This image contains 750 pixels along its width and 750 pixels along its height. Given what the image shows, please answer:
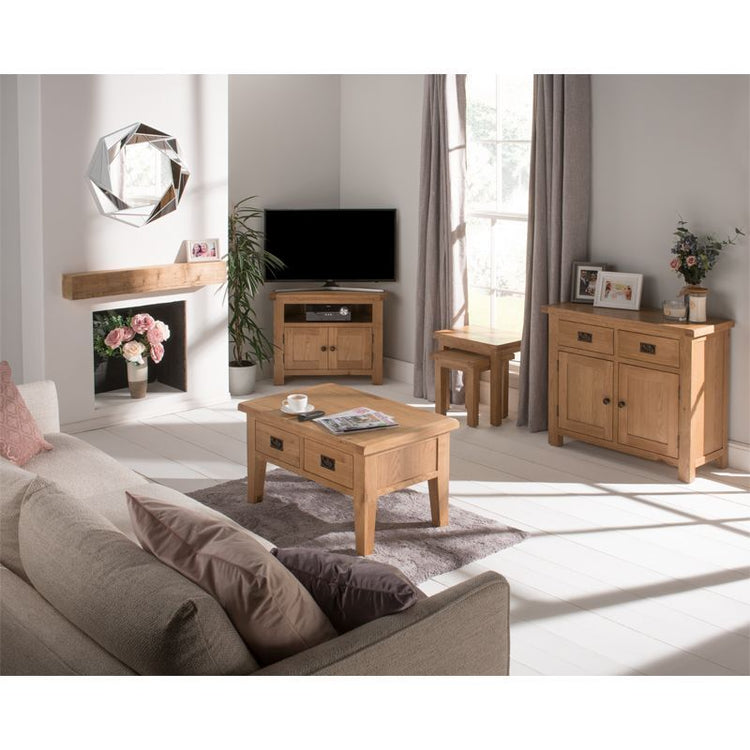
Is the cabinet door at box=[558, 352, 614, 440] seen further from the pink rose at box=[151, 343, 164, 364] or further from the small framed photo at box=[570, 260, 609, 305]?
the pink rose at box=[151, 343, 164, 364]

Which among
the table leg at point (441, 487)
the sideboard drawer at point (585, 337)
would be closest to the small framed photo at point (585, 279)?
the sideboard drawer at point (585, 337)

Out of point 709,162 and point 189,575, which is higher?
point 709,162

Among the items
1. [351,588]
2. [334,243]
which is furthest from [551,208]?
[351,588]

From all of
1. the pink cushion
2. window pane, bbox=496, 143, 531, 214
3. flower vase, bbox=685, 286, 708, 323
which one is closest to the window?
window pane, bbox=496, 143, 531, 214

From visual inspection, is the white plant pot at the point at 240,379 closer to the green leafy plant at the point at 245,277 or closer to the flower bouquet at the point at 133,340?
the green leafy plant at the point at 245,277

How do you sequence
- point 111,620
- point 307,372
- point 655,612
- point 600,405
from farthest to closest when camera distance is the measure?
point 307,372
point 600,405
point 655,612
point 111,620

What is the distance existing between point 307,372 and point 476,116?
2.17 m

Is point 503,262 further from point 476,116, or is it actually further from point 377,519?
point 377,519

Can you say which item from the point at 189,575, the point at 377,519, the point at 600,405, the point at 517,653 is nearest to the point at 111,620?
the point at 189,575

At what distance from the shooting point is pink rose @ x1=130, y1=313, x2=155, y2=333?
6.20m

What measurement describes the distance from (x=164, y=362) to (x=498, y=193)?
2509mm

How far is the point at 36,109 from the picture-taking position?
559cm

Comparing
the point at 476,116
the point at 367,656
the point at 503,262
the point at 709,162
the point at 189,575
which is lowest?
the point at 367,656

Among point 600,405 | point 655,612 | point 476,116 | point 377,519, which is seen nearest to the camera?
point 655,612
